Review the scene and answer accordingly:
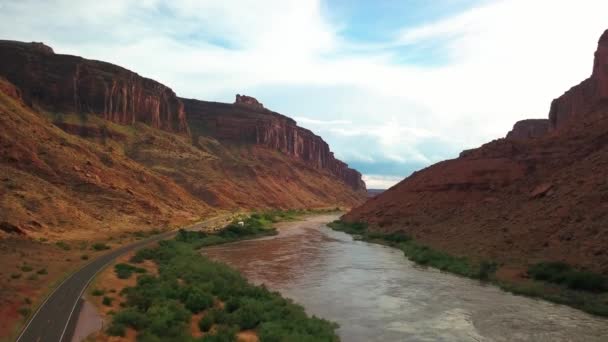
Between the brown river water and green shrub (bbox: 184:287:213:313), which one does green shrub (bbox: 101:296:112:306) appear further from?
the brown river water

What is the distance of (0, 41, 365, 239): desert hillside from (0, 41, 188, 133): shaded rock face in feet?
0.68

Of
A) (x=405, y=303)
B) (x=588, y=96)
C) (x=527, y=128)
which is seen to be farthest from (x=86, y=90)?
(x=527, y=128)

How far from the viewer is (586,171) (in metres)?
35.7

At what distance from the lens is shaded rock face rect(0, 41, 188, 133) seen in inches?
3521

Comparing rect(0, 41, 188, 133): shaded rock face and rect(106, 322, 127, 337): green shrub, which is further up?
rect(0, 41, 188, 133): shaded rock face

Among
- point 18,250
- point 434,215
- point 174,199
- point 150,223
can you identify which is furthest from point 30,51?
point 434,215

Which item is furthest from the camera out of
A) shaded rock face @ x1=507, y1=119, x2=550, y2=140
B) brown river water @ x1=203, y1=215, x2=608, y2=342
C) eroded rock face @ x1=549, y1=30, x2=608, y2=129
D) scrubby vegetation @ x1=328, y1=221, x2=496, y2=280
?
shaded rock face @ x1=507, y1=119, x2=550, y2=140

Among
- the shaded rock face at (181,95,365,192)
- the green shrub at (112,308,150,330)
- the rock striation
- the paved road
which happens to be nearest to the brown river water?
the green shrub at (112,308,150,330)

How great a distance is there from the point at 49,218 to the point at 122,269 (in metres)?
19.1

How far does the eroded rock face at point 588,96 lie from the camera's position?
5112cm

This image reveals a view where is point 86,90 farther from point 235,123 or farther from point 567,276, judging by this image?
point 567,276

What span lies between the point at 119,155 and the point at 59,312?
64235 millimetres

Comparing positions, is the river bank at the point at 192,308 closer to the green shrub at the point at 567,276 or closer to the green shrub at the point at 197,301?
the green shrub at the point at 197,301

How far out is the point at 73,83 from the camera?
92562mm
